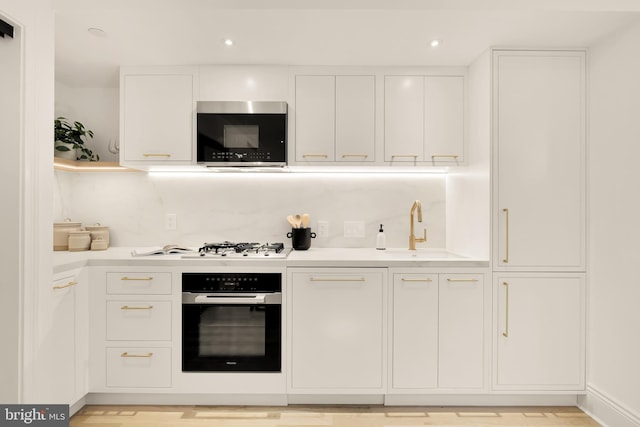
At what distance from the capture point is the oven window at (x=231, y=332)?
2154mm

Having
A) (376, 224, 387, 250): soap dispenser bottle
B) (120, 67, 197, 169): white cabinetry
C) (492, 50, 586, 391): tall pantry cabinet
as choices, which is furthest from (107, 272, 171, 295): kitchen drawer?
(492, 50, 586, 391): tall pantry cabinet

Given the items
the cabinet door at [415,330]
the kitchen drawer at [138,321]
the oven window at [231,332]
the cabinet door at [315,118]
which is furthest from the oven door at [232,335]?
the cabinet door at [315,118]

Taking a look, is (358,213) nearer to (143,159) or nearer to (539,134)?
(539,134)

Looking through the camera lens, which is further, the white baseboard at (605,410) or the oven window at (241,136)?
the oven window at (241,136)

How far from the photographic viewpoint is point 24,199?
5.01 feet

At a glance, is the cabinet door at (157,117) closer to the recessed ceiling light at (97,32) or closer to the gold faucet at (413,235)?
the recessed ceiling light at (97,32)

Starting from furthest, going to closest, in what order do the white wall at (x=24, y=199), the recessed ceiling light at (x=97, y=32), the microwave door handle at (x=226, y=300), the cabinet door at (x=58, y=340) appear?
1. the microwave door handle at (x=226, y=300)
2. the recessed ceiling light at (x=97, y=32)
3. the cabinet door at (x=58, y=340)
4. the white wall at (x=24, y=199)


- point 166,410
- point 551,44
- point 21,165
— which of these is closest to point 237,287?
point 166,410

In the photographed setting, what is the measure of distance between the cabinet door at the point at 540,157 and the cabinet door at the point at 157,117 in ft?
6.65

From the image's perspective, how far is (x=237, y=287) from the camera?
215 cm

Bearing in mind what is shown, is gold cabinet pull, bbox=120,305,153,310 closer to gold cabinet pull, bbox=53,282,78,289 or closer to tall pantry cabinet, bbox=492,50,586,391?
gold cabinet pull, bbox=53,282,78,289

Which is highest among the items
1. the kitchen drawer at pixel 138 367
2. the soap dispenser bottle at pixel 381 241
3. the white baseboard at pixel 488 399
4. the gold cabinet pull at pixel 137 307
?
the soap dispenser bottle at pixel 381 241

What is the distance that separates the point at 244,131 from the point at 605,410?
2.77m

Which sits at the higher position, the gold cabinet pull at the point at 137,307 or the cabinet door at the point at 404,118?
the cabinet door at the point at 404,118
